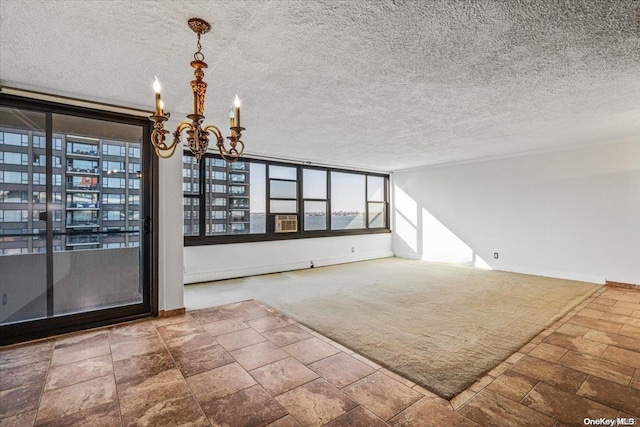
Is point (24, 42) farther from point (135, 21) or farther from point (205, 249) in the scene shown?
point (205, 249)

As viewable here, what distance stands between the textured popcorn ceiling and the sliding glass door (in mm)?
443

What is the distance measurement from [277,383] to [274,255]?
4.18m

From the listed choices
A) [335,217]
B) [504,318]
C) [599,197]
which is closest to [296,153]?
[335,217]

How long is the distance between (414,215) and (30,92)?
24.1 feet

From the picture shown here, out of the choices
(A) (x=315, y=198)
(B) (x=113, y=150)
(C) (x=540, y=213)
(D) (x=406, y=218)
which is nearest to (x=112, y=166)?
(B) (x=113, y=150)

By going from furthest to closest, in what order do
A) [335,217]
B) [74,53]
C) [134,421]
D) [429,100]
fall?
[335,217], [429,100], [74,53], [134,421]

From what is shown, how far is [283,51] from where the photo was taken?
7.32ft

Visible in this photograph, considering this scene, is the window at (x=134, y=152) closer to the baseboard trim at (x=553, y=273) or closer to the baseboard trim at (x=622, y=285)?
the baseboard trim at (x=553, y=273)

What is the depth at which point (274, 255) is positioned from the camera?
20.8 feet

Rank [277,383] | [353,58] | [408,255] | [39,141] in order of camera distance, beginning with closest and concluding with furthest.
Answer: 1. [277,383]
2. [353,58]
3. [39,141]
4. [408,255]

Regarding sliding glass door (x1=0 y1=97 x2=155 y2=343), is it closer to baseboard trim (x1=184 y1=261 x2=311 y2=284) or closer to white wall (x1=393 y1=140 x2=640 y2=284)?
baseboard trim (x1=184 y1=261 x2=311 y2=284)

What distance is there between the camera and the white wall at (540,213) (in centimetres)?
497

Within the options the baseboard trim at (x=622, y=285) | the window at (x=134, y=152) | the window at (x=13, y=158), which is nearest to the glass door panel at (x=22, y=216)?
the window at (x=13, y=158)
